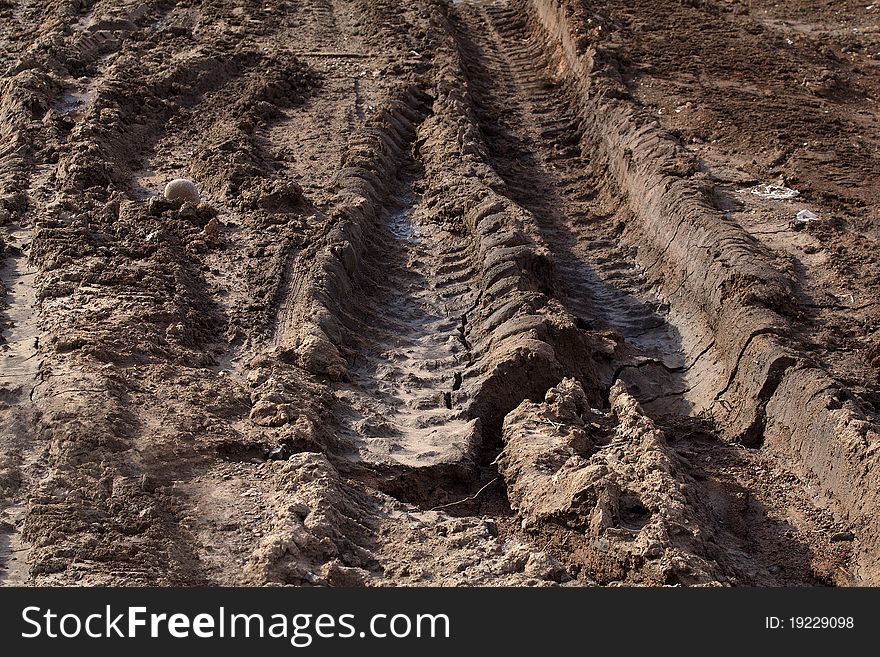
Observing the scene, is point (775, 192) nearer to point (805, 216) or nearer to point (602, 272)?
point (805, 216)

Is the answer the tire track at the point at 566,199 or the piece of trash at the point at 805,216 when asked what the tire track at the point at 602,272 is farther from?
the piece of trash at the point at 805,216

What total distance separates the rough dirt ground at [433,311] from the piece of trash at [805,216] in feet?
0.29

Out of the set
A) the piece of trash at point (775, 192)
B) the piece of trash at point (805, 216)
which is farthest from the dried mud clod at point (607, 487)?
the piece of trash at point (775, 192)

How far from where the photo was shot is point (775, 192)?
29.4 feet

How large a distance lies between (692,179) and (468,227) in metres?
2.16

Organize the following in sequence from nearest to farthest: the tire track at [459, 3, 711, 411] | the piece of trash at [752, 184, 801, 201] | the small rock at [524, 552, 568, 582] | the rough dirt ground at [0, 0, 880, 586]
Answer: the small rock at [524, 552, 568, 582]
the rough dirt ground at [0, 0, 880, 586]
the tire track at [459, 3, 711, 411]
the piece of trash at [752, 184, 801, 201]

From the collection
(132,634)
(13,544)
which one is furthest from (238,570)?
(13,544)

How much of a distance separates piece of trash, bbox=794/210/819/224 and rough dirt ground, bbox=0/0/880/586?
0.09 meters

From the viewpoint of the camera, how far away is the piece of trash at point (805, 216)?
849cm

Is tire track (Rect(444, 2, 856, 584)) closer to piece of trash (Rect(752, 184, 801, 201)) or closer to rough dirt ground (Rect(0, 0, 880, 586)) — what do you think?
rough dirt ground (Rect(0, 0, 880, 586))

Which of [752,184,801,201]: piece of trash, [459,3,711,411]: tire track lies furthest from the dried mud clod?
[752,184,801,201]: piece of trash

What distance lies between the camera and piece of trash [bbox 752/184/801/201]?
888cm

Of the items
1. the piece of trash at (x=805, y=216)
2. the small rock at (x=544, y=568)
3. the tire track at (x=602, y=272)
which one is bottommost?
the tire track at (x=602, y=272)

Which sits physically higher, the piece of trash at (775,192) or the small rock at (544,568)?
the small rock at (544,568)
